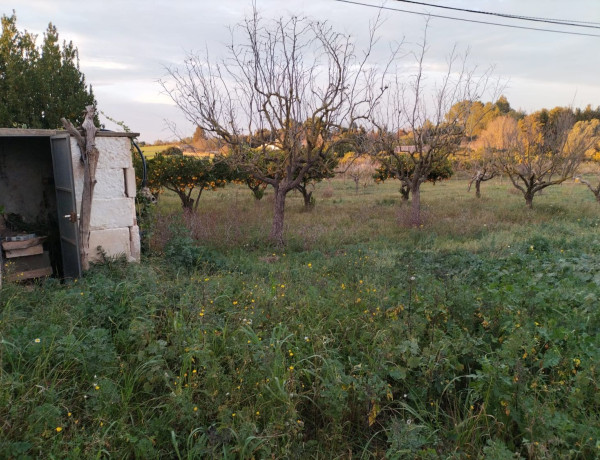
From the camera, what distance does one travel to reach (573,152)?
14.1 m

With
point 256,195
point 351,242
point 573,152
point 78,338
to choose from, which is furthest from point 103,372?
point 573,152

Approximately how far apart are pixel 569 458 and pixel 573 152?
47.2 feet

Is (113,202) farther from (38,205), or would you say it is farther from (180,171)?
(180,171)

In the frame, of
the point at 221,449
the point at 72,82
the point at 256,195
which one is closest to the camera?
the point at 221,449

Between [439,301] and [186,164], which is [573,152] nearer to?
[186,164]

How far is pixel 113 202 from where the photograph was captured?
20.0 ft

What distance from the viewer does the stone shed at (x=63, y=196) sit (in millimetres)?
5691

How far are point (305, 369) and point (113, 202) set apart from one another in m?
4.20

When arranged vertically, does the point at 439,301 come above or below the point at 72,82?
below

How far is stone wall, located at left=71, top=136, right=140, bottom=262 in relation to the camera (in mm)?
5902

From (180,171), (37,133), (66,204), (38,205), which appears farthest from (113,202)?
(180,171)

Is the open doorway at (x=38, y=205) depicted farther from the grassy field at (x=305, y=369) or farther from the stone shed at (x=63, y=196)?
the grassy field at (x=305, y=369)

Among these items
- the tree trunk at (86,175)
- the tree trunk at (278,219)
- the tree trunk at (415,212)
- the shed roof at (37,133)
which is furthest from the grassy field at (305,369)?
the tree trunk at (415,212)

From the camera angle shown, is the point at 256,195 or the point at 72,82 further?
the point at 256,195
